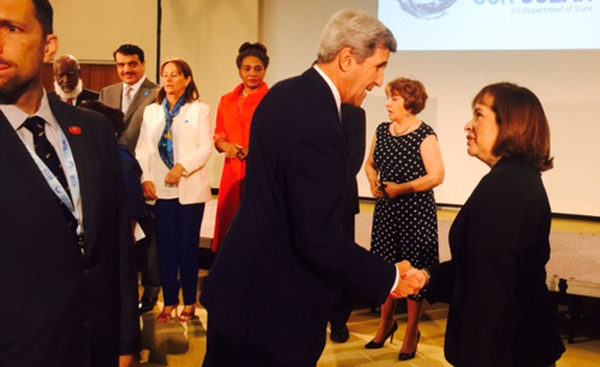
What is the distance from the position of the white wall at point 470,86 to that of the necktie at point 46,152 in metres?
6.30

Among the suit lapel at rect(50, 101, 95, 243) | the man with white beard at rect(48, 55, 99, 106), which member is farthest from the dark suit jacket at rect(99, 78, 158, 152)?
the suit lapel at rect(50, 101, 95, 243)

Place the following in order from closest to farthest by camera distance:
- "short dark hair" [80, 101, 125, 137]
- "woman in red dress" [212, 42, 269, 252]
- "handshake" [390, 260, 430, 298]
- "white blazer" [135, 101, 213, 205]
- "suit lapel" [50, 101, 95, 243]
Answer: "suit lapel" [50, 101, 95, 243] < "handshake" [390, 260, 430, 298] < "short dark hair" [80, 101, 125, 137] < "white blazer" [135, 101, 213, 205] < "woman in red dress" [212, 42, 269, 252]

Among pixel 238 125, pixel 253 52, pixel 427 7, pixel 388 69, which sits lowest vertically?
pixel 238 125

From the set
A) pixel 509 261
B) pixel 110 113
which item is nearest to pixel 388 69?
pixel 110 113

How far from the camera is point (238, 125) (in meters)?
4.38

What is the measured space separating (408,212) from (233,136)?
1.25 metres

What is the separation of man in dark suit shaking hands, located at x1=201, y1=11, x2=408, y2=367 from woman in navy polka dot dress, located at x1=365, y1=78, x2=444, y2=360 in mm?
1806

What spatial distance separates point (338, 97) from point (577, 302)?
10.0 ft

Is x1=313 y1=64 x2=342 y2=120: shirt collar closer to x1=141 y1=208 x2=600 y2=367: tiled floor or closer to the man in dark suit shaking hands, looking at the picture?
the man in dark suit shaking hands

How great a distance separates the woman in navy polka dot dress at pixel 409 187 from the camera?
3785mm

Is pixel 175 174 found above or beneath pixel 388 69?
beneath

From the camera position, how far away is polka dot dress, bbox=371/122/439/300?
150 inches

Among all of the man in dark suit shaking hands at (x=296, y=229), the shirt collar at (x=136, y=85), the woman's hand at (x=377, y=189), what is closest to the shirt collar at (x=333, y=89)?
the man in dark suit shaking hands at (x=296, y=229)

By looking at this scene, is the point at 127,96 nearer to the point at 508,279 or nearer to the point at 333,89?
the point at 333,89
